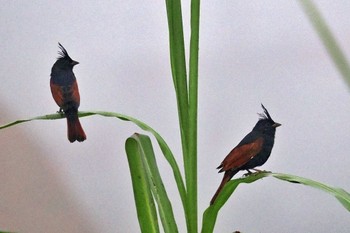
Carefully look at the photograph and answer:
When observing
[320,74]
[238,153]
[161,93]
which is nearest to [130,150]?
[238,153]

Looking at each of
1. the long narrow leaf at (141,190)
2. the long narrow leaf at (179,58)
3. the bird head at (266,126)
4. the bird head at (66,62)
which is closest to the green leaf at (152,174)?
the long narrow leaf at (141,190)

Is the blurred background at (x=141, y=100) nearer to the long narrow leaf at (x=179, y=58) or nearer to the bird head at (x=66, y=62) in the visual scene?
the bird head at (x=66, y=62)

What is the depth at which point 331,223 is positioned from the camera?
39.0 inches

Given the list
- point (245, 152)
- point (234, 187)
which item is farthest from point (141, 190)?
point (245, 152)

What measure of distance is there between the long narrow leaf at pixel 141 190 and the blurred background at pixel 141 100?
1.32ft

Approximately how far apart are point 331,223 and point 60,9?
2.24ft

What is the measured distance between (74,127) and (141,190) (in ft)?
1.27

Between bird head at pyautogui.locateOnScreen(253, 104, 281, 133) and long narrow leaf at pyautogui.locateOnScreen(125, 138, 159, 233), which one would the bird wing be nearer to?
bird head at pyautogui.locateOnScreen(253, 104, 281, 133)

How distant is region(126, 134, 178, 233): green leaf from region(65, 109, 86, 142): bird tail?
307 mm

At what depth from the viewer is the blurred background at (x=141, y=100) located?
100cm

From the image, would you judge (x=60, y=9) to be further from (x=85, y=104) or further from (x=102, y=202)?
(x=102, y=202)

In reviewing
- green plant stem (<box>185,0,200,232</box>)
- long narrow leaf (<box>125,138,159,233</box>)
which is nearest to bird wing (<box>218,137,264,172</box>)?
green plant stem (<box>185,0,200,232</box>)

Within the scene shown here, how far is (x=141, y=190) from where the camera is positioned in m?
0.61

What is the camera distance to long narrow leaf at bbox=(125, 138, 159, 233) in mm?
611
